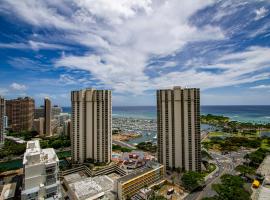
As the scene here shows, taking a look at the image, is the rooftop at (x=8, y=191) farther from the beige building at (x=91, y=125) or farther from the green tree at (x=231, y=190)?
the green tree at (x=231, y=190)

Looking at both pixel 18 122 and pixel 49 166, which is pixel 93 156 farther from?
pixel 18 122

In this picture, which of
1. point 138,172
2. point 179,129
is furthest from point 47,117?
point 179,129

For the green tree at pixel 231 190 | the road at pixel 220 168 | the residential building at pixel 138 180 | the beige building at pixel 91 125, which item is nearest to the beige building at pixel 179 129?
the road at pixel 220 168

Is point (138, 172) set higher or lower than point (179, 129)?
lower

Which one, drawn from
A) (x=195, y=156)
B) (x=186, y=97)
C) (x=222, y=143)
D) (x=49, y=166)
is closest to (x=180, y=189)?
(x=195, y=156)

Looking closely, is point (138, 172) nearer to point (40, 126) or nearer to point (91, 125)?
point (91, 125)

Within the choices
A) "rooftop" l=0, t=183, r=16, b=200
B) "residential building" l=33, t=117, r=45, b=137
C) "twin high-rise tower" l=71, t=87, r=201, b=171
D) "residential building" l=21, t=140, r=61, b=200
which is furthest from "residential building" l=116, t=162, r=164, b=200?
"residential building" l=33, t=117, r=45, b=137
